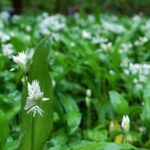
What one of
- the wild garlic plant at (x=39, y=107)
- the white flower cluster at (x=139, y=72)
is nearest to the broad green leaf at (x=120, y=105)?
the white flower cluster at (x=139, y=72)

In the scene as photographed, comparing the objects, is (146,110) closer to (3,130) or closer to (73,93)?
(3,130)

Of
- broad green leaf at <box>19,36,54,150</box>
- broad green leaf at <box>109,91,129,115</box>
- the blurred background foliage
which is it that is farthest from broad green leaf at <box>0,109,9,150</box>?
the blurred background foliage

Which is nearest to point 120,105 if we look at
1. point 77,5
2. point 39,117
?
point 39,117

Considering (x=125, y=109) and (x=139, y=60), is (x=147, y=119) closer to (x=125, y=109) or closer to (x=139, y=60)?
(x=125, y=109)

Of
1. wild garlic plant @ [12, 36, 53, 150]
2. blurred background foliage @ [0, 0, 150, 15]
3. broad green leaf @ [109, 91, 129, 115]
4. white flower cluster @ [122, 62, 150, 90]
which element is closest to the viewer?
wild garlic plant @ [12, 36, 53, 150]

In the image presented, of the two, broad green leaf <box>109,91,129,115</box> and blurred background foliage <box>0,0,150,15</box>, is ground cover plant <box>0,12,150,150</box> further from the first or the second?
blurred background foliage <box>0,0,150,15</box>

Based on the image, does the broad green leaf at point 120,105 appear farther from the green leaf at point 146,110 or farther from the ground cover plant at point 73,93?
the green leaf at point 146,110

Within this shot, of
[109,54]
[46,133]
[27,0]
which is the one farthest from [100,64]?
[27,0]
